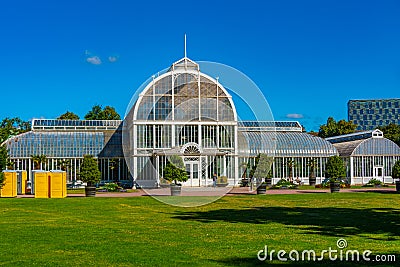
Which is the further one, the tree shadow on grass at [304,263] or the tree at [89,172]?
the tree at [89,172]

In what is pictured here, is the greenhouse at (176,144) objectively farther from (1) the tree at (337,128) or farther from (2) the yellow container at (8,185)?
(1) the tree at (337,128)

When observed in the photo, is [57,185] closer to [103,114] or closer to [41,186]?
[41,186]

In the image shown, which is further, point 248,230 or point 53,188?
point 53,188

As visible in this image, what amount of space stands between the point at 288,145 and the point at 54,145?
2712 centimetres

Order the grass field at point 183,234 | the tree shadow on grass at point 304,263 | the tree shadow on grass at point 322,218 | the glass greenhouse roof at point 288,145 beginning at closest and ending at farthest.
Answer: the tree shadow on grass at point 304,263 < the grass field at point 183,234 < the tree shadow on grass at point 322,218 < the glass greenhouse roof at point 288,145

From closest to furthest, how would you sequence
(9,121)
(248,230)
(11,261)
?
(11,261) → (248,230) → (9,121)

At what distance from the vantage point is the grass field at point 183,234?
14008mm

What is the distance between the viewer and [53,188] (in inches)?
1646

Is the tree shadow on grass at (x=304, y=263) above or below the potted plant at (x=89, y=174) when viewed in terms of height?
below

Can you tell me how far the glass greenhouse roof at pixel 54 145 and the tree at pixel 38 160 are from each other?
1.30 meters

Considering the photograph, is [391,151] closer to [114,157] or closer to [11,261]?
[114,157]

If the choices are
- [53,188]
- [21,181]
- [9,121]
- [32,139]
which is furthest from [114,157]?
[9,121]

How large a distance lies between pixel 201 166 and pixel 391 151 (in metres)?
24.5

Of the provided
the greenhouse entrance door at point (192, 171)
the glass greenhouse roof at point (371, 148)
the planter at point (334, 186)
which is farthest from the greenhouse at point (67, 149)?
the glass greenhouse roof at point (371, 148)
